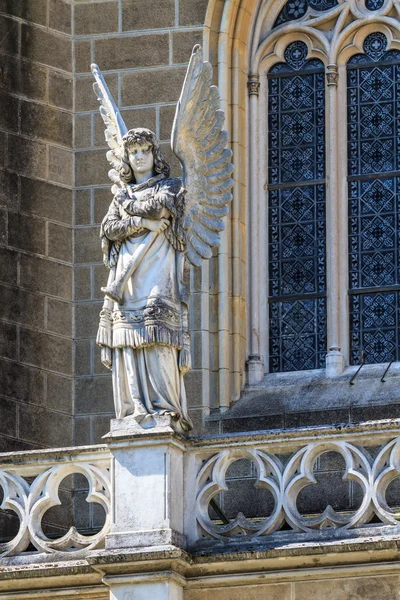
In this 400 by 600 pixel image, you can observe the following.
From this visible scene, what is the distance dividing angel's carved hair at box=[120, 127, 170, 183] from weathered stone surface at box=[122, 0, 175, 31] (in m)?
3.21

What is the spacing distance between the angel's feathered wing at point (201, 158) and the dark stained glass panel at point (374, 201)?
250cm

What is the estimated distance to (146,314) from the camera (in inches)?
710

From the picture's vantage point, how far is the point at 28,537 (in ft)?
60.2

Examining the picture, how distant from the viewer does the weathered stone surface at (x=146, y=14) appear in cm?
2158

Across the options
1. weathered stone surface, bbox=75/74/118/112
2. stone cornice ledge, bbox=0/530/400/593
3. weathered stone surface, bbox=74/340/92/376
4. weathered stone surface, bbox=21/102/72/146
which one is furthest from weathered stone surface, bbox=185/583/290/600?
weathered stone surface, bbox=75/74/118/112

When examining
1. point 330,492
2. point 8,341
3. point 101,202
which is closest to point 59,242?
point 101,202

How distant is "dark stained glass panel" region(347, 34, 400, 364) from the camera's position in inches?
818

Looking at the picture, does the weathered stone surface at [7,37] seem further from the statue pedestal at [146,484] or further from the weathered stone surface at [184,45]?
the statue pedestal at [146,484]

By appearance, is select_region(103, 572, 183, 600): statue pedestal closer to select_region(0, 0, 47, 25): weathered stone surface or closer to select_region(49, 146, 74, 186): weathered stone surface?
select_region(49, 146, 74, 186): weathered stone surface

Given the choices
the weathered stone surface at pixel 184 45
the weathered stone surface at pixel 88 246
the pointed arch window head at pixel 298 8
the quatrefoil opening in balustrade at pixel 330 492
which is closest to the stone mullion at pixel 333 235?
the pointed arch window head at pixel 298 8

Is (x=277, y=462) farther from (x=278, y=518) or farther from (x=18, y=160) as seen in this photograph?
(x=18, y=160)

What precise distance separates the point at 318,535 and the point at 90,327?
4313mm

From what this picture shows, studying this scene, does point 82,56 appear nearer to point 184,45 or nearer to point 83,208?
point 184,45

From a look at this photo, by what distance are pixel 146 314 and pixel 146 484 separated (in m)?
1.24
